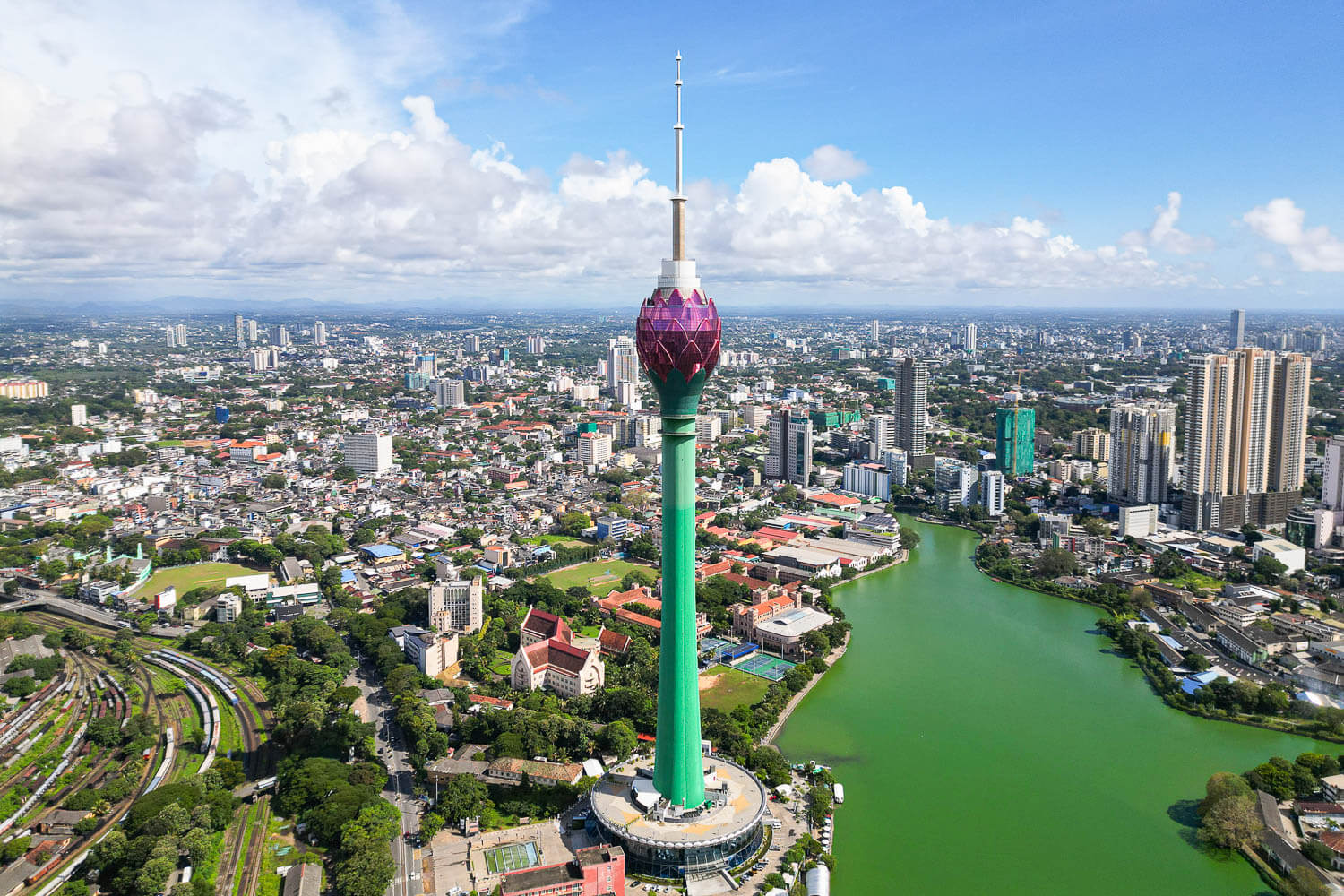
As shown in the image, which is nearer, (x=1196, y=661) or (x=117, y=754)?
(x=117, y=754)

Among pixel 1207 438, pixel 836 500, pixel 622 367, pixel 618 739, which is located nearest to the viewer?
pixel 618 739

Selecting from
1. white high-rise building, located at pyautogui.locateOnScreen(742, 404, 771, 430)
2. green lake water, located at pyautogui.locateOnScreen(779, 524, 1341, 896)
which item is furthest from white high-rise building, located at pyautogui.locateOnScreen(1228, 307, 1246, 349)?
green lake water, located at pyautogui.locateOnScreen(779, 524, 1341, 896)

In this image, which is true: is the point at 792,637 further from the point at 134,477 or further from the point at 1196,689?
the point at 134,477

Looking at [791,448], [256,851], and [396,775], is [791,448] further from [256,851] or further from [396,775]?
[256,851]

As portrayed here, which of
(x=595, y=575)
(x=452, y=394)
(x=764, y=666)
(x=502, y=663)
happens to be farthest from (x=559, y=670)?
(x=452, y=394)

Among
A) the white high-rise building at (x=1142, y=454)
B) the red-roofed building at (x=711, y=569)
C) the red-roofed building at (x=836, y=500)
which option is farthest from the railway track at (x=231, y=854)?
the white high-rise building at (x=1142, y=454)

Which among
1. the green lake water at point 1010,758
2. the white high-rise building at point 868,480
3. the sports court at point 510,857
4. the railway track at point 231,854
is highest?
the white high-rise building at point 868,480

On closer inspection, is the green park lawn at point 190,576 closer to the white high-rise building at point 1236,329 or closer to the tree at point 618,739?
the tree at point 618,739
